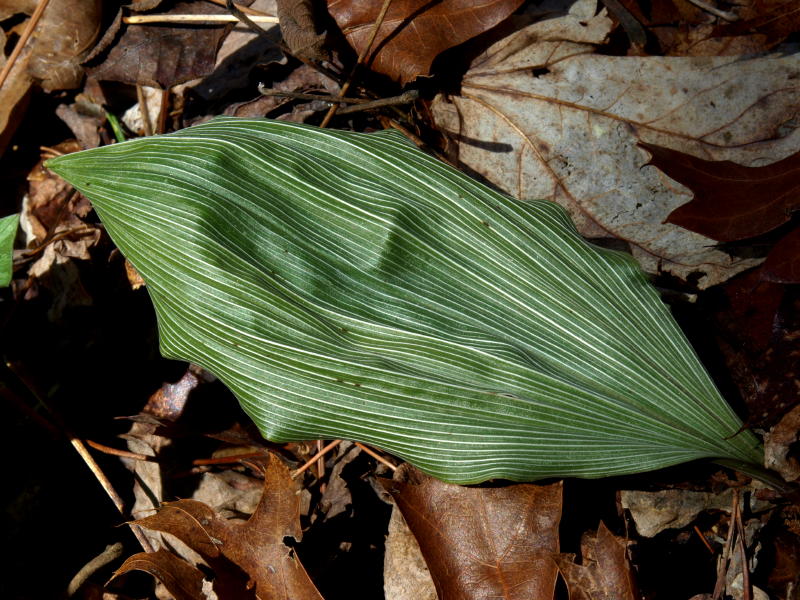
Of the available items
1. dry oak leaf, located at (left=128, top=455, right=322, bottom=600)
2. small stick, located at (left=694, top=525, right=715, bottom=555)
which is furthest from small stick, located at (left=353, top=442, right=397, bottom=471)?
small stick, located at (left=694, top=525, right=715, bottom=555)

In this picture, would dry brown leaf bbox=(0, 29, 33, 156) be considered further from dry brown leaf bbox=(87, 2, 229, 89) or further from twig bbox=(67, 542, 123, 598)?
twig bbox=(67, 542, 123, 598)

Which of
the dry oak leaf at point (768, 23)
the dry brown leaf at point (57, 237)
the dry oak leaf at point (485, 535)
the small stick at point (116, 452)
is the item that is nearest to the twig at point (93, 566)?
the small stick at point (116, 452)

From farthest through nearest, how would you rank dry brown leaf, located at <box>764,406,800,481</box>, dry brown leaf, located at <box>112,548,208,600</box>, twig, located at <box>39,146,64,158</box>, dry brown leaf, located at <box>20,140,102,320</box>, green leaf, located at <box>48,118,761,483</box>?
1. twig, located at <box>39,146,64,158</box>
2. dry brown leaf, located at <box>20,140,102,320</box>
3. dry brown leaf, located at <box>112,548,208,600</box>
4. dry brown leaf, located at <box>764,406,800,481</box>
5. green leaf, located at <box>48,118,761,483</box>

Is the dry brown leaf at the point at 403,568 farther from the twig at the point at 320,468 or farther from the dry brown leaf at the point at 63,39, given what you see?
the dry brown leaf at the point at 63,39

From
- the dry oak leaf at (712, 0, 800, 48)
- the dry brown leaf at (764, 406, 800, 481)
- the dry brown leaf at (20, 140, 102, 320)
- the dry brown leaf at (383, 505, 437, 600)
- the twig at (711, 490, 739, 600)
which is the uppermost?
the dry oak leaf at (712, 0, 800, 48)

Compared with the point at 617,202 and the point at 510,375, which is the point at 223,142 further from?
the point at 617,202

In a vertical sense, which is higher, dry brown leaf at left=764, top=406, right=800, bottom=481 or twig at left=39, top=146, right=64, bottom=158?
twig at left=39, top=146, right=64, bottom=158

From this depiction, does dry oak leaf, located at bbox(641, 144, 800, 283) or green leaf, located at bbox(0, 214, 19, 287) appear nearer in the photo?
dry oak leaf, located at bbox(641, 144, 800, 283)

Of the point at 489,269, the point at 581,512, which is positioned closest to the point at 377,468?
the point at 581,512
